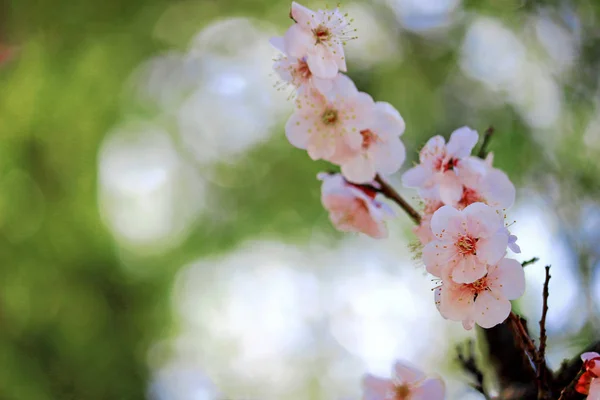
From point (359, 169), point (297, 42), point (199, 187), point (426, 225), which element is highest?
point (199, 187)

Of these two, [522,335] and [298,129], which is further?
[298,129]

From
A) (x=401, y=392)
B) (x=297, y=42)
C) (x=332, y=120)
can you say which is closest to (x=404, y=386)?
(x=401, y=392)

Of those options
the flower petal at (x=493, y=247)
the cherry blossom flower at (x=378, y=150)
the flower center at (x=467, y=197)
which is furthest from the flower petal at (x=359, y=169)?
the flower petal at (x=493, y=247)

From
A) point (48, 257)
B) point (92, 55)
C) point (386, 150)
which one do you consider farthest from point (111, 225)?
point (386, 150)

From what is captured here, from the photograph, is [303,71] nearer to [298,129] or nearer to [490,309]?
[298,129]

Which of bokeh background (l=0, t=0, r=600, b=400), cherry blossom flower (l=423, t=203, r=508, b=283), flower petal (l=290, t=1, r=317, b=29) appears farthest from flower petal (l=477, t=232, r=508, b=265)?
bokeh background (l=0, t=0, r=600, b=400)

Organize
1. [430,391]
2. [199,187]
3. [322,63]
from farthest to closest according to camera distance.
Result: [199,187] → [430,391] → [322,63]

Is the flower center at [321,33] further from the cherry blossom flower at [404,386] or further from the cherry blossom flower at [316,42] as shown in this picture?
the cherry blossom flower at [404,386]

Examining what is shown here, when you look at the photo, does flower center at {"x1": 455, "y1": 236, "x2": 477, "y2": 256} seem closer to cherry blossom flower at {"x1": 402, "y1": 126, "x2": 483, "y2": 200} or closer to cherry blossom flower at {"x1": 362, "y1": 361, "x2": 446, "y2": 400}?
cherry blossom flower at {"x1": 402, "y1": 126, "x2": 483, "y2": 200}
